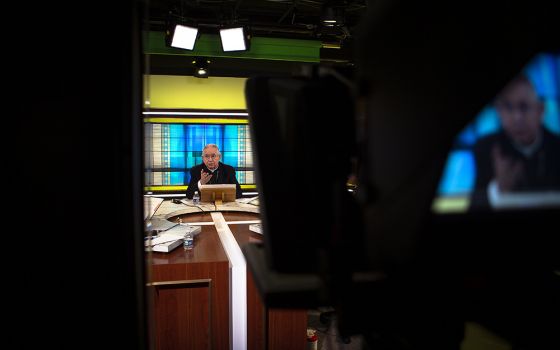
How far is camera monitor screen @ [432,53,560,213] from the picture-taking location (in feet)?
1.96

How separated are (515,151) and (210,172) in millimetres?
5388

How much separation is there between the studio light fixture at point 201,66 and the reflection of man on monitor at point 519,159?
232 inches

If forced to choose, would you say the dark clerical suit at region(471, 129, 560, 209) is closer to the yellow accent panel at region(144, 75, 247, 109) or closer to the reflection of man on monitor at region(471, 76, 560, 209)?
the reflection of man on monitor at region(471, 76, 560, 209)

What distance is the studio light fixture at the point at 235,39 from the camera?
532 cm

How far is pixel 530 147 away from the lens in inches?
24.4

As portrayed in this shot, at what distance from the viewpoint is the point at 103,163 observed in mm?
757

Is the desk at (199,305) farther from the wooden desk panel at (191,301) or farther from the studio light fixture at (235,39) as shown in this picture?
the studio light fixture at (235,39)

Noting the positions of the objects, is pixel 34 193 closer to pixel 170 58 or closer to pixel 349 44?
pixel 170 58

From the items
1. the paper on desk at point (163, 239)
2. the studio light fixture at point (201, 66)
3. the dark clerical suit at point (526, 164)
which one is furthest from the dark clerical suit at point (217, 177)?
the dark clerical suit at point (526, 164)

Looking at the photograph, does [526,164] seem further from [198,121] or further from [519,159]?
[198,121]

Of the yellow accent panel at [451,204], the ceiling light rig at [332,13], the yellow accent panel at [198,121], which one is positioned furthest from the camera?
the yellow accent panel at [198,121]

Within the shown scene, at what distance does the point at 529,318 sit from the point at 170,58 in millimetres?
6365

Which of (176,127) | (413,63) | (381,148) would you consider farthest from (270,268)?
(176,127)

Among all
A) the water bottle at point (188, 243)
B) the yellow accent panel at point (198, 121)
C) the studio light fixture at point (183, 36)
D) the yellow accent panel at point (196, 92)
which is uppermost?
the studio light fixture at point (183, 36)
